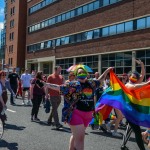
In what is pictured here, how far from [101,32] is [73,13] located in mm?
7868

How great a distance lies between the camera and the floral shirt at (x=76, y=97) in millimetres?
5199

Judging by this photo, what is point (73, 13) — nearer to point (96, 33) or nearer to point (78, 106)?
point (96, 33)

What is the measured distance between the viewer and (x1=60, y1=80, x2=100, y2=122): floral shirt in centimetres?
520

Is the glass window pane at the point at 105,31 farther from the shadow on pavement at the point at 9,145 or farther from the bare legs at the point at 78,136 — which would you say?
the bare legs at the point at 78,136

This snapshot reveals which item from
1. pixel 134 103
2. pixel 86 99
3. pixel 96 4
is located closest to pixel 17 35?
pixel 96 4

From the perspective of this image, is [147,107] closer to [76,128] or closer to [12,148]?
[76,128]

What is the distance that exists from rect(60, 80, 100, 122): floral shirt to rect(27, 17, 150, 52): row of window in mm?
24968

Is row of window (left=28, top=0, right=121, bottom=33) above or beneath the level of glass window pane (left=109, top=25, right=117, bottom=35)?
above

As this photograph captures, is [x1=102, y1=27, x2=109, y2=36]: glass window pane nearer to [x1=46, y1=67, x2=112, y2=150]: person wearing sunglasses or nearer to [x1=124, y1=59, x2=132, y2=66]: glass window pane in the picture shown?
[x1=124, y1=59, x2=132, y2=66]: glass window pane

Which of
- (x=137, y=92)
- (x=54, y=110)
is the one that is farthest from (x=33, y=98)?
(x=137, y=92)

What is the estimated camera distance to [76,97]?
5.21 metres

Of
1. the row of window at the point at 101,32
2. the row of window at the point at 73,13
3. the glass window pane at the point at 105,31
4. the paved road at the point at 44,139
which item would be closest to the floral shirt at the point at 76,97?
the paved road at the point at 44,139

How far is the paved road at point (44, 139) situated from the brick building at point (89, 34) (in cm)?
2057

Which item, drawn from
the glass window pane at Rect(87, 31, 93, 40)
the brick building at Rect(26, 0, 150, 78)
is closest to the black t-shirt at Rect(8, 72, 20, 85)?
the brick building at Rect(26, 0, 150, 78)
